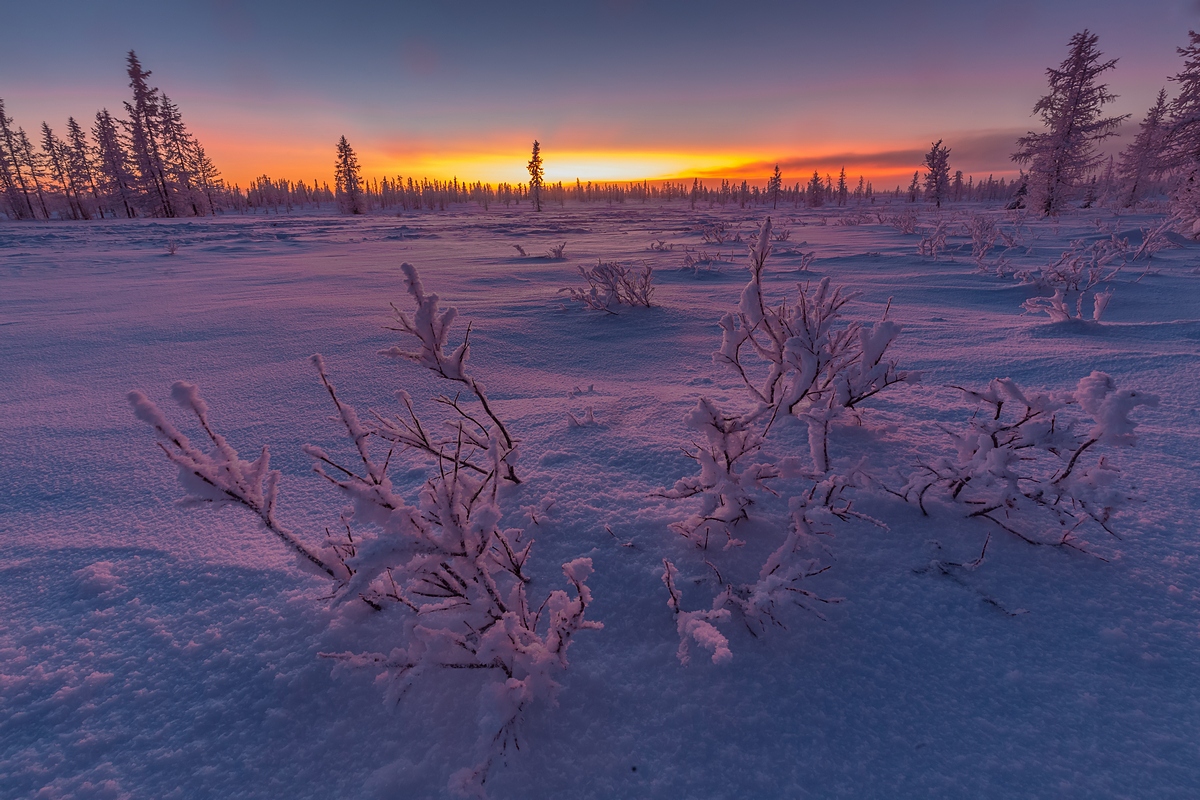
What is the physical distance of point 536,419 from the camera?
214cm

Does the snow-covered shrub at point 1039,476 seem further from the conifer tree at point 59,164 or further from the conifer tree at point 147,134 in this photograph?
the conifer tree at point 59,164

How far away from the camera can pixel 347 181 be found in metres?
36.5

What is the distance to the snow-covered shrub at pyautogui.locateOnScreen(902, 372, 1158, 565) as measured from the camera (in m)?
1.10

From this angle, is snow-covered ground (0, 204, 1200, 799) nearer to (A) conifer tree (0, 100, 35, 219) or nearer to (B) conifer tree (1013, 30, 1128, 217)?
(B) conifer tree (1013, 30, 1128, 217)

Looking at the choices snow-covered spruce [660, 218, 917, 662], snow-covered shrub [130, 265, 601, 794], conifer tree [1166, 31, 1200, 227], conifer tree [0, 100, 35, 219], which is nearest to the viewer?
snow-covered shrub [130, 265, 601, 794]

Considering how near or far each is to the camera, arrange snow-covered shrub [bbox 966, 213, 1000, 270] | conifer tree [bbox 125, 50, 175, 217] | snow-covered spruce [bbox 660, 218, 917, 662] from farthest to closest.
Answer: conifer tree [bbox 125, 50, 175, 217] < snow-covered shrub [bbox 966, 213, 1000, 270] < snow-covered spruce [bbox 660, 218, 917, 662]

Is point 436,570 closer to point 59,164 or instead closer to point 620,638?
point 620,638

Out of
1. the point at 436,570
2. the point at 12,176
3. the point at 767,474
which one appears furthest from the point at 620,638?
the point at 12,176

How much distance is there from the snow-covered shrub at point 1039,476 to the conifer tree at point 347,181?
3970 centimetres

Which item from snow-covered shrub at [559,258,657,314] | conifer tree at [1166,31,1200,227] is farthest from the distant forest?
snow-covered shrub at [559,258,657,314]

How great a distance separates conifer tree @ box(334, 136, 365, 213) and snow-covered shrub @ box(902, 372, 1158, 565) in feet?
130

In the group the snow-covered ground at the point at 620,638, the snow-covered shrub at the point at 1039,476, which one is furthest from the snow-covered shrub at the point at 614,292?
the snow-covered shrub at the point at 1039,476

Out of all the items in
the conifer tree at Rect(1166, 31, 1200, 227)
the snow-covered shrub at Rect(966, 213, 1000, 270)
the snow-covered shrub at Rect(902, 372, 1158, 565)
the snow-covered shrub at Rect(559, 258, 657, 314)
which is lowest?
the snow-covered shrub at Rect(902, 372, 1158, 565)

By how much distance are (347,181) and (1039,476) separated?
43.7 meters
